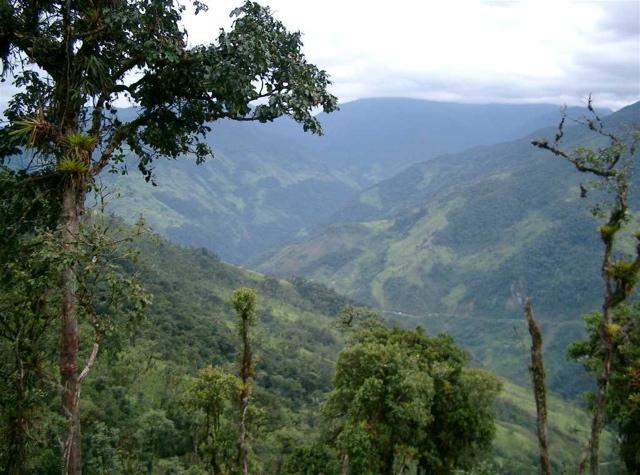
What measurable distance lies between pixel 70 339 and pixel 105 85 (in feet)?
11.7

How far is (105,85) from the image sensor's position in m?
7.59

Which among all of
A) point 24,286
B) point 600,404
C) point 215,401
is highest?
point 24,286

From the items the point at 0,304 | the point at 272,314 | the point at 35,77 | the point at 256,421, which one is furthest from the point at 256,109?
the point at 272,314

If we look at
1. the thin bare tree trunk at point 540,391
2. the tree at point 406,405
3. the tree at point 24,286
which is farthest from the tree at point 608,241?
the tree at point 406,405

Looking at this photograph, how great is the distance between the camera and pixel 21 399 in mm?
7672

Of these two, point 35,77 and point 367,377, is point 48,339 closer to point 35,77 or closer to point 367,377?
point 35,77

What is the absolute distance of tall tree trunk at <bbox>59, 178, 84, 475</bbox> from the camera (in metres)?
6.93

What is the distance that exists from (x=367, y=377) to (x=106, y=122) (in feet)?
56.5

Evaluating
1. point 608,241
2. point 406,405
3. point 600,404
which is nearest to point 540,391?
point 600,404

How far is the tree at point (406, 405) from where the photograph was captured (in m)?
21.4

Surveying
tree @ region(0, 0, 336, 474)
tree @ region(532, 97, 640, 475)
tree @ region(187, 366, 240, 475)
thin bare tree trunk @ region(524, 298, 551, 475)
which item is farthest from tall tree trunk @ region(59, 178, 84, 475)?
tree @ region(187, 366, 240, 475)

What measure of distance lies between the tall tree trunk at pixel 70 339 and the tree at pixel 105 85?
0.01 m

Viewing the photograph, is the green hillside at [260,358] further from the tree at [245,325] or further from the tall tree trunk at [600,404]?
the tall tree trunk at [600,404]

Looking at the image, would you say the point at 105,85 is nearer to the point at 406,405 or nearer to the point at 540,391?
the point at 540,391
